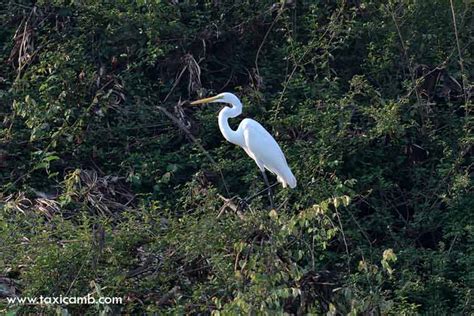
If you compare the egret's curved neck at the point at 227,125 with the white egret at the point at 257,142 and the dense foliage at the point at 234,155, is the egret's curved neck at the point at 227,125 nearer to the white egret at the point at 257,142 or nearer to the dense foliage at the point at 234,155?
the white egret at the point at 257,142

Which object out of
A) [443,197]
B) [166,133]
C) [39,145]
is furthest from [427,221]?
[39,145]

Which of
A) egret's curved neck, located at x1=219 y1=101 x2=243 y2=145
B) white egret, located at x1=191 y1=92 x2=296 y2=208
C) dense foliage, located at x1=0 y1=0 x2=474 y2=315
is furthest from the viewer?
egret's curved neck, located at x1=219 y1=101 x2=243 y2=145

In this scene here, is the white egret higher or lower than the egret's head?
lower

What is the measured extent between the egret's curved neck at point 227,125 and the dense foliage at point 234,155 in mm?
156

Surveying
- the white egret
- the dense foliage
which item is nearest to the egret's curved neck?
the white egret

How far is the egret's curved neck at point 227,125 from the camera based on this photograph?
250 inches

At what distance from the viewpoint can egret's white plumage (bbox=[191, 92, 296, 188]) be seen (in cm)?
617

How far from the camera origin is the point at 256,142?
6.25 meters

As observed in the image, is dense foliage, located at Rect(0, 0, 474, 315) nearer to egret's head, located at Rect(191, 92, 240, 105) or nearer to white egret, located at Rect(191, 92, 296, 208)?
white egret, located at Rect(191, 92, 296, 208)

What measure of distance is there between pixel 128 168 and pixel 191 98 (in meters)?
0.71

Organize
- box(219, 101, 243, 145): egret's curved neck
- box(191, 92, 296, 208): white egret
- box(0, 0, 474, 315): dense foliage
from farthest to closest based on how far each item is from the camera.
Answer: box(219, 101, 243, 145): egret's curved neck
box(191, 92, 296, 208): white egret
box(0, 0, 474, 315): dense foliage

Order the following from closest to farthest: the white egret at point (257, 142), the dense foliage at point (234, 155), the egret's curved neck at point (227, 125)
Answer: the dense foliage at point (234, 155) → the white egret at point (257, 142) → the egret's curved neck at point (227, 125)

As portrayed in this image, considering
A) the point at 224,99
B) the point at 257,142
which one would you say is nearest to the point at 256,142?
the point at 257,142

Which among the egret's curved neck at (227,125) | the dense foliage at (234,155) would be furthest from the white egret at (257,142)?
the dense foliage at (234,155)
